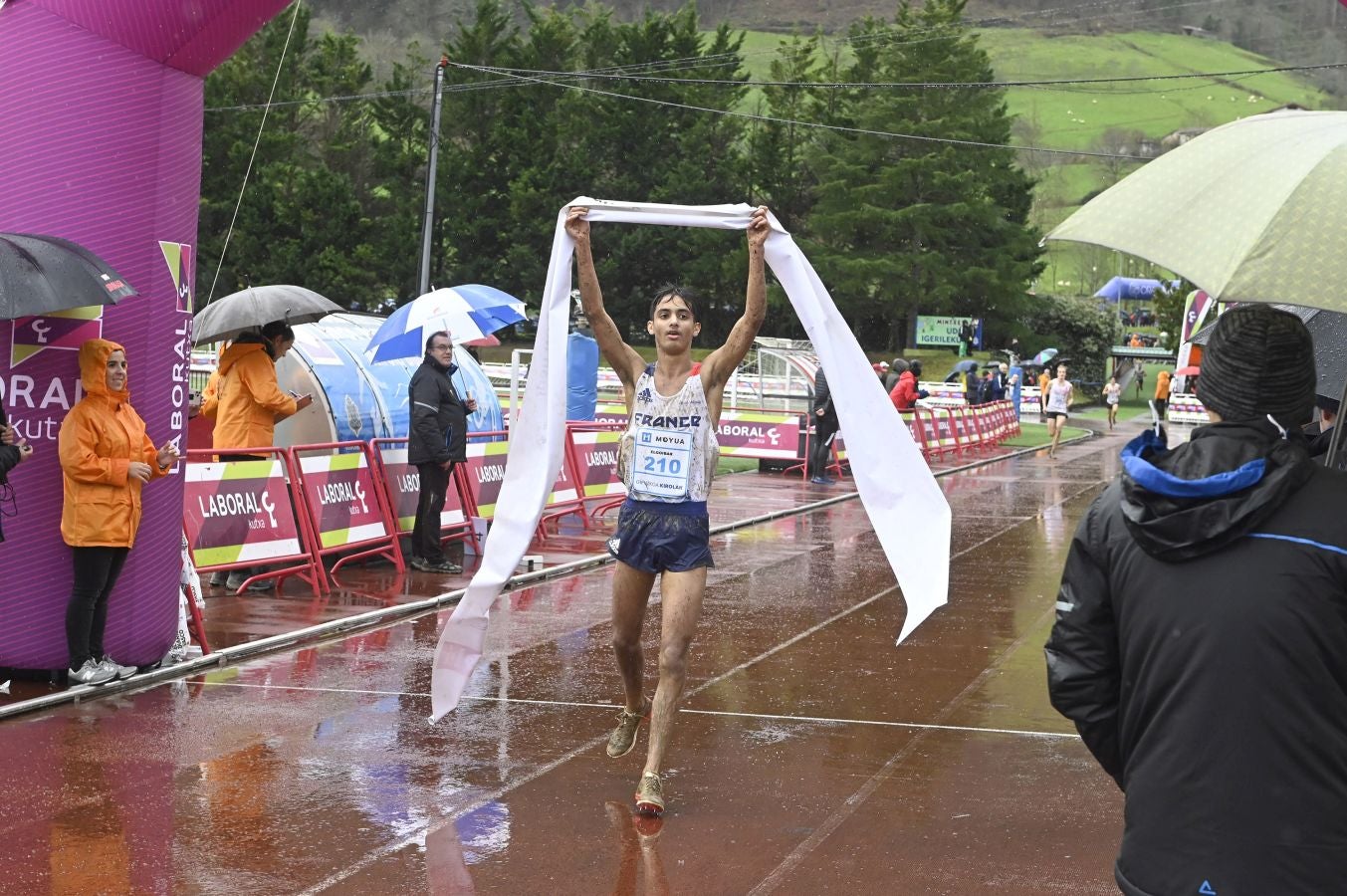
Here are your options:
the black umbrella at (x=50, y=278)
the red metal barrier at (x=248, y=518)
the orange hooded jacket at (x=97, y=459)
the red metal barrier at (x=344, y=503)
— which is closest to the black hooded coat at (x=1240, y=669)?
the black umbrella at (x=50, y=278)

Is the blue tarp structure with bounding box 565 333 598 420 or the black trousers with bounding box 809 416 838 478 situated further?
the blue tarp structure with bounding box 565 333 598 420

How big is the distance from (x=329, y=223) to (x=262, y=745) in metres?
57.9

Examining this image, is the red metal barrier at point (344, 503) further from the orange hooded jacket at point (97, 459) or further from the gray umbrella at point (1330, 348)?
the gray umbrella at point (1330, 348)

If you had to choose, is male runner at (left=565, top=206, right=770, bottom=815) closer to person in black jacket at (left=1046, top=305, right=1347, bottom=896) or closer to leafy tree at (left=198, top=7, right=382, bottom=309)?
person in black jacket at (left=1046, top=305, right=1347, bottom=896)

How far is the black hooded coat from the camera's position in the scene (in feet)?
9.70

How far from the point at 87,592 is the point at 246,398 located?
13.8 feet

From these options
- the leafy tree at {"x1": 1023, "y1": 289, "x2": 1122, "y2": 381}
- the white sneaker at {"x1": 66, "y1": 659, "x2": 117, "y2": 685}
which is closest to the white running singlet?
the white sneaker at {"x1": 66, "y1": 659, "x2": 117, "y2": 685}

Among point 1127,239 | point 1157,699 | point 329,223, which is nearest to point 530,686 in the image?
point 1127,239

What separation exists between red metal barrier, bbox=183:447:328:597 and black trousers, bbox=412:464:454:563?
1.09 metres

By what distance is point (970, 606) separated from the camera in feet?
39.7

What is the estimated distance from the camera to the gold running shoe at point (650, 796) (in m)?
6.12

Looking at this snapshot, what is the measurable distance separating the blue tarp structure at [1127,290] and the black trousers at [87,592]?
8937 centimetres

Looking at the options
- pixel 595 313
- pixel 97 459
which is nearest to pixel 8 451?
pixel 97 459

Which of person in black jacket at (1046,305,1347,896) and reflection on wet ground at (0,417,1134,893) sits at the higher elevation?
person in black jacket at (1046,305,1347,896)
